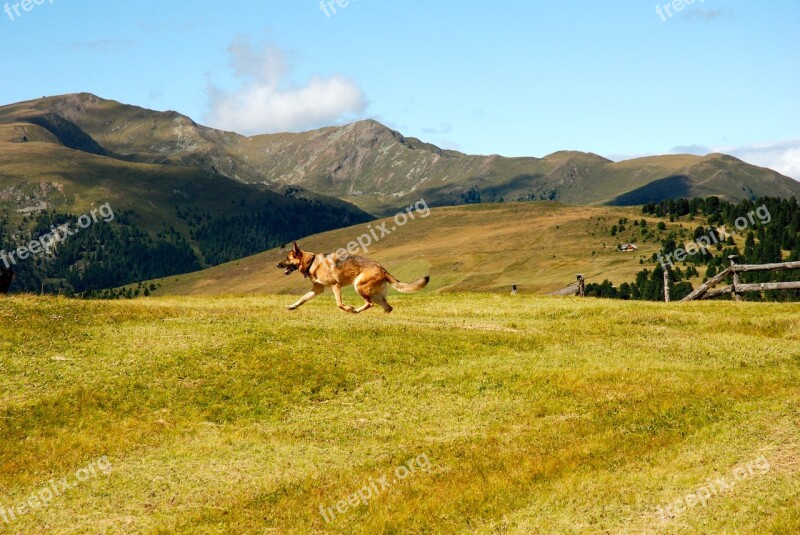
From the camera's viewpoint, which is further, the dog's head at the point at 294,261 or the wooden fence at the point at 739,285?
the wooden fence at the point at 739,285

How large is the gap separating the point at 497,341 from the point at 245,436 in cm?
1314

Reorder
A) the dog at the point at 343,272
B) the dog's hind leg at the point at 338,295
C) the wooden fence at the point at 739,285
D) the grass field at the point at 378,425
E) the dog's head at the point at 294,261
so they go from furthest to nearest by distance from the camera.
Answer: the wooden fence at the point at 739,285, the dog's head at the point at 294,261, the dog's hind leg at the point at 338,295, the dog at the point at 343,272, the grass field at the point at 378,425

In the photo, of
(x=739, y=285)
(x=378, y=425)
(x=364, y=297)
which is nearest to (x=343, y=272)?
(x=364, y=297)

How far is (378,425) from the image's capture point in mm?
21562

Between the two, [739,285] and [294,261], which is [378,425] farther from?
[739,285]

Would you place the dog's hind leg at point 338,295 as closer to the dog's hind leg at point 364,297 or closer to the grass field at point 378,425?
the dog's hind leg at point 364,297

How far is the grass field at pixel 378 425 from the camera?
52.0 ft

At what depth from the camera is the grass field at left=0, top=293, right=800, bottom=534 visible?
52.0 ft

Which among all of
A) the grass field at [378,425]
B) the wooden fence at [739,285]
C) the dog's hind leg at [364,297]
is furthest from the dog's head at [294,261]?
the wooden fence at [739,285]

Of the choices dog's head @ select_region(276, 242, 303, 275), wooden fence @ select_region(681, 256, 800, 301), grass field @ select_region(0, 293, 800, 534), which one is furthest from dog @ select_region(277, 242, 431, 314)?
wooden fence @ select_region(681, 256, 800, 301)

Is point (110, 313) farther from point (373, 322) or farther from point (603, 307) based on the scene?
point (603, 307)

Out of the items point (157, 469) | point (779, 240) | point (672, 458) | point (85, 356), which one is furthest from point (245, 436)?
point (779, 240)

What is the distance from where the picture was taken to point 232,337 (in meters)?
27.5

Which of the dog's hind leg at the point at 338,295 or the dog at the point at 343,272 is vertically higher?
the dog at the point at 343,272
